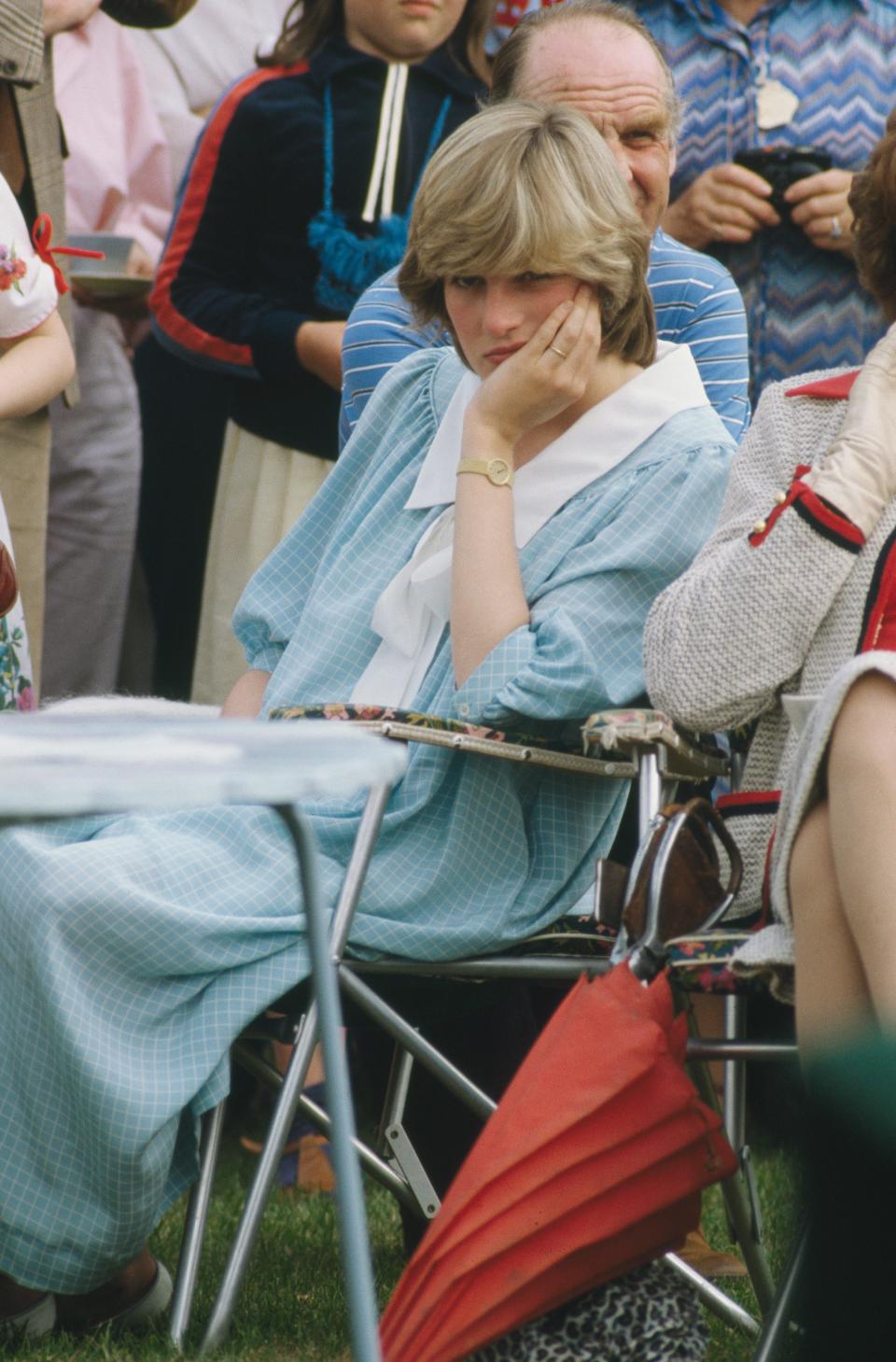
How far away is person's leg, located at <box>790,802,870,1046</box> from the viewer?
195cm

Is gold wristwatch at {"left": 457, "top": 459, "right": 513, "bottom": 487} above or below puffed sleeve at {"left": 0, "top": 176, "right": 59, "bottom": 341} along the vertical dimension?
above

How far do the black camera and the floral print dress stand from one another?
4.84 feet

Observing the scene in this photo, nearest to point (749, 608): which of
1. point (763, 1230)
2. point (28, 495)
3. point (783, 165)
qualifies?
point (763, 1230)

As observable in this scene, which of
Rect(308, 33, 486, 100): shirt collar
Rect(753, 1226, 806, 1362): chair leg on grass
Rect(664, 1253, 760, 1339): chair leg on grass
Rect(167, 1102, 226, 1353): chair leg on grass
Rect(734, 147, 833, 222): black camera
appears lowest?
Rect(664, 1253, 760, 1339): chair leg on grass

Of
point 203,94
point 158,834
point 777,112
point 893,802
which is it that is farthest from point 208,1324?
point 203,94

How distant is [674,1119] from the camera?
1.98 metres

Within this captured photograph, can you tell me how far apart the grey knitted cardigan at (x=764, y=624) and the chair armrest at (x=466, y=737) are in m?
0.16

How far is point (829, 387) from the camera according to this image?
253cm

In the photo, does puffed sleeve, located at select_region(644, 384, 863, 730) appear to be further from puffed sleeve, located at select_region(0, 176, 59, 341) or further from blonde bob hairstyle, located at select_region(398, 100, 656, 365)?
puffed sleeve, located at select_region(0, 176, 59, 341)

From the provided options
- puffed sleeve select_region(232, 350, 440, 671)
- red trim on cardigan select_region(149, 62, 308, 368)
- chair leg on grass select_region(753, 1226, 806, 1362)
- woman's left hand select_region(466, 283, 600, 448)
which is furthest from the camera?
red trim on cardigan select_region(149, 62, 308, 368)

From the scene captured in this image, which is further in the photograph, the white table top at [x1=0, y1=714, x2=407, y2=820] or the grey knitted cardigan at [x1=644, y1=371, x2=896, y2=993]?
the grey knitted cardigan at [x1=644, y1=371, x2=896, y2=993]

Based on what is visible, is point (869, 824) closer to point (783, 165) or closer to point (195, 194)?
point (783, 165)

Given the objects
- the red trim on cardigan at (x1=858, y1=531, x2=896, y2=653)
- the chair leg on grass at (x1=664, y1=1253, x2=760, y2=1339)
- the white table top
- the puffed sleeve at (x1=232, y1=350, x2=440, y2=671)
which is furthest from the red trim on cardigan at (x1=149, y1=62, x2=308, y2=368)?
the white table top

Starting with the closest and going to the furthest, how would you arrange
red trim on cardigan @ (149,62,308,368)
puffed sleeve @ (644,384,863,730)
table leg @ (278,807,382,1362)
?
table leg @ (278,807,382,1362)
puffed sleeve @ (644,384,863,730)
red trim on cardigan @ (149,62,308,368)
